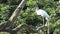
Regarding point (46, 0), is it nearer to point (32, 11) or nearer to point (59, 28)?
point (32, 11)

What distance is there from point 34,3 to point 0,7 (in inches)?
32.6

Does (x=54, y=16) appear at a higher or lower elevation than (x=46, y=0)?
lower

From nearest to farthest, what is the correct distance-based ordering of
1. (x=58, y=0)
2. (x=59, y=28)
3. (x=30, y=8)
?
(x=59, y=28), (x=30, y=8), (x=58, y=0)

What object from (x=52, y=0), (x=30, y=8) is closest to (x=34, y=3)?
(x=30, y=8)

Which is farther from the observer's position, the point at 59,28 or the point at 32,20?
the point at 32,20

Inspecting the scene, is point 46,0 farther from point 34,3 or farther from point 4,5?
point 4,5

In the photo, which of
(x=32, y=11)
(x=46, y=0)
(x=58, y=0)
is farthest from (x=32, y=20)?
(x=58, y=0)

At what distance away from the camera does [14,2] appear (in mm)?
5582

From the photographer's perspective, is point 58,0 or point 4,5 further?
point 58,0

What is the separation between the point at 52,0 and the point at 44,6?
0.95 ft

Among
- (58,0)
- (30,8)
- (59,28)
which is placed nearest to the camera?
(59,28)

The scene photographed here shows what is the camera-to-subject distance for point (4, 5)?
5.48 meters

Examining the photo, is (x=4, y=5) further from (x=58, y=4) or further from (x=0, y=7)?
(x=58, y=4)

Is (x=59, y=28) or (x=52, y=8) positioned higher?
(x=52, y=8)
